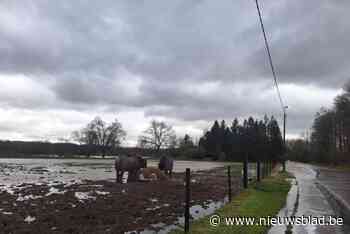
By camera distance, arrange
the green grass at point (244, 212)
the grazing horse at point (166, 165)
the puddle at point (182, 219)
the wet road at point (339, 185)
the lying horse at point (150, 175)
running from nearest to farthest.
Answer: the green grass at point (244, 212)
the puddle at point (182, 219)
the wet road at point (339, 185)
the lying horse at point (150, 175)
the grazing horse at point (166, 165)

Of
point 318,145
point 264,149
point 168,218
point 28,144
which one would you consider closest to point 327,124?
point 318,145

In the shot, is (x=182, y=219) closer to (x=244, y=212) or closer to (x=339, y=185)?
(x=244, y=212)

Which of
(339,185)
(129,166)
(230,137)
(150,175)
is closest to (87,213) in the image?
(129,166)

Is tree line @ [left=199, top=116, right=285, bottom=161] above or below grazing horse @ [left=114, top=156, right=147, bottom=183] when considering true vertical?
above

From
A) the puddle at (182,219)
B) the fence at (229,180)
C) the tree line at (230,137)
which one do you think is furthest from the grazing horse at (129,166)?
the tree line at (230,137)

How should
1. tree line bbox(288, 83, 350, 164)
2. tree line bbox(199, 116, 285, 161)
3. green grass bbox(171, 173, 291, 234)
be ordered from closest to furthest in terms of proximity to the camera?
1. green grass bbox(171, 173, 291, 234)
2. tree line bbox(288, 83, 350, 164)
3. tree line bbox(199, 116, 285, 161)

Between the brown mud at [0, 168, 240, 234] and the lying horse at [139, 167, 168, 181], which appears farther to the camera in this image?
the lying horse at [139, 167, 168, 181]

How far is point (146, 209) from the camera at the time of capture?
15.1 meters

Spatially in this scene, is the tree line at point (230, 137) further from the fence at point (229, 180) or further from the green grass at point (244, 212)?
the green grass at point (244, 212)

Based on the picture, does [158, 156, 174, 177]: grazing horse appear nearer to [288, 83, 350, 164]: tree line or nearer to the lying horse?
the lying horse

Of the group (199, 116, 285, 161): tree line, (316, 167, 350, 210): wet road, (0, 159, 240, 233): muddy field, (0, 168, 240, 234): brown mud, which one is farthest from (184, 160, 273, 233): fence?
(199, 116, 285, 161): tree line

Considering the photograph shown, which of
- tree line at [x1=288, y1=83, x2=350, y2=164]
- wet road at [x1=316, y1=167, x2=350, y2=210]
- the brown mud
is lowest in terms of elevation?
the brown mud

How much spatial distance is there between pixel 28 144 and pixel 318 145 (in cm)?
9356

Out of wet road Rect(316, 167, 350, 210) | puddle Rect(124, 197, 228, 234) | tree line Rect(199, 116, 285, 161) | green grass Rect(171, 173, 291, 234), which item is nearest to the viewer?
green grass Rect(171, 173, 291, 234)
